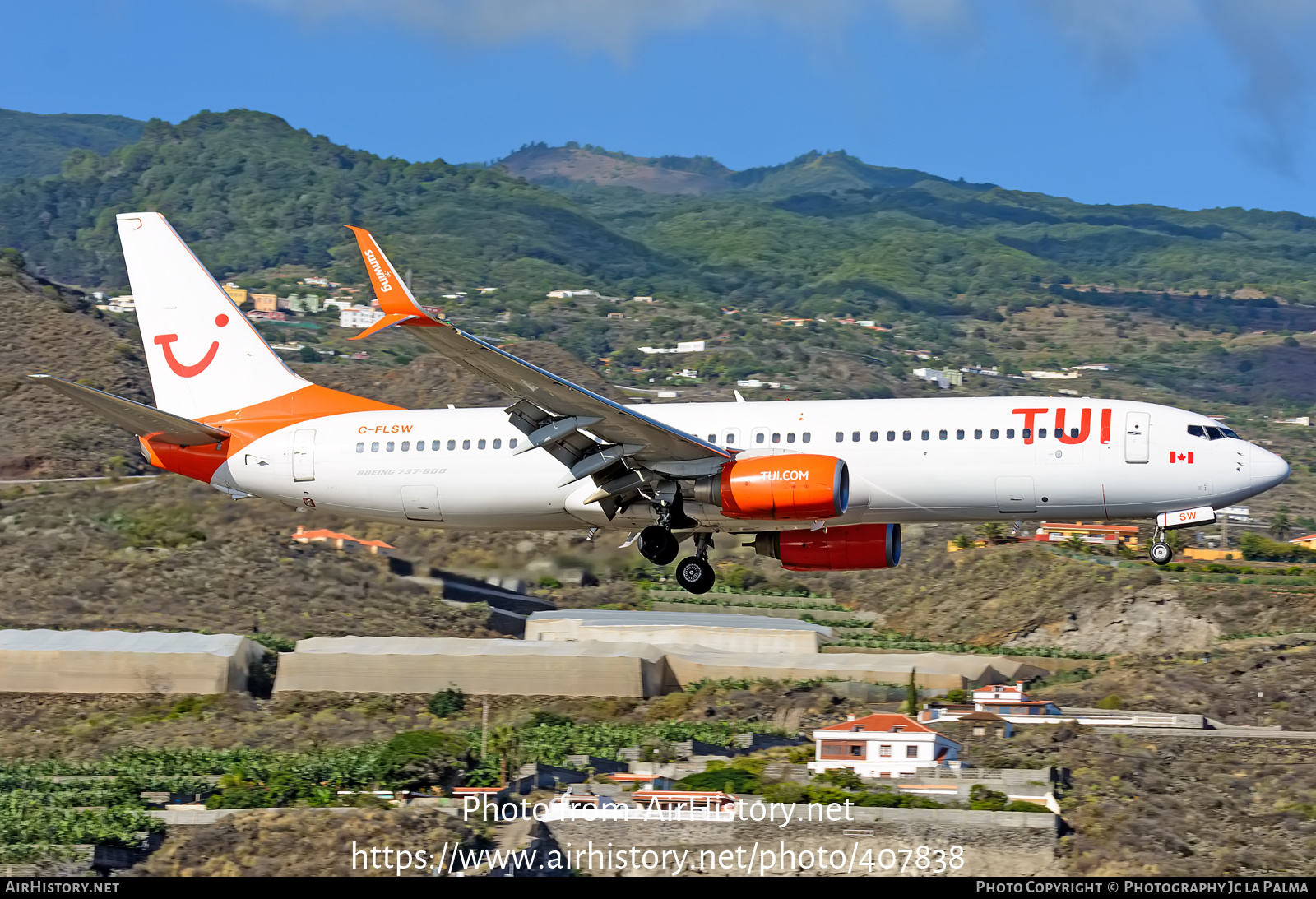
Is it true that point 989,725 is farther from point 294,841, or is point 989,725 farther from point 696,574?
point 696,574

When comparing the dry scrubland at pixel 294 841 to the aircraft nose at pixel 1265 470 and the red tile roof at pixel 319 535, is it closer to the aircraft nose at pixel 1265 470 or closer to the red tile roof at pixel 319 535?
the aircraft nose at pixel 1265 470

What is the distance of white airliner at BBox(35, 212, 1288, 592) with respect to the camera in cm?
3828

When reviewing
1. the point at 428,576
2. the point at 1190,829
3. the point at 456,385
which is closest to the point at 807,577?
the point at 456,385

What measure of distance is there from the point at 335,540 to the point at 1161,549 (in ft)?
216

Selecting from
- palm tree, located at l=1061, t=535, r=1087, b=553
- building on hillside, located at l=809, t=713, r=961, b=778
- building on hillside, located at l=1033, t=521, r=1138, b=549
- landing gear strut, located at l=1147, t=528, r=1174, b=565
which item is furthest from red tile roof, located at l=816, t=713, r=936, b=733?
building on hillside, located at l=1033, t=521, r=1138, b=549

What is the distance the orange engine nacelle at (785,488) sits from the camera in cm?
3756

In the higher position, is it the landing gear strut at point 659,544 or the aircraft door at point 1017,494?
the aircraft door at point 1017,494

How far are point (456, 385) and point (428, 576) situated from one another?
61.2 meters

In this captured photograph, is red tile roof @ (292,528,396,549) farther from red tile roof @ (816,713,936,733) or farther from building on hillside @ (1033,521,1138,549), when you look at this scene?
building on hillside @ (1033,521,1138,549)

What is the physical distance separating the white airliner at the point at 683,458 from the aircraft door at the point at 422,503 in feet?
0.16

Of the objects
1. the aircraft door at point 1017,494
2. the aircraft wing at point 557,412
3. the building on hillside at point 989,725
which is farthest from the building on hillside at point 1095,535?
the aircraft wing at point 557,412

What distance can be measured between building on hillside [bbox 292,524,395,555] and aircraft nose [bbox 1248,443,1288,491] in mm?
56679

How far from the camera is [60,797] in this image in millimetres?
63281
